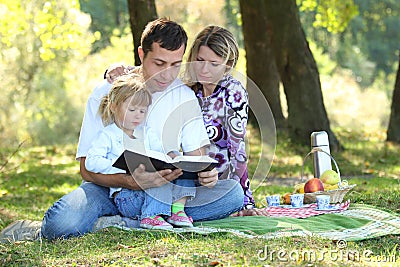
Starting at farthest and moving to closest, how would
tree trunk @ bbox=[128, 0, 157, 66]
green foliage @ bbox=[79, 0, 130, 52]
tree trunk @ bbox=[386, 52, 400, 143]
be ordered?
1. green foliage @ bbox=[79, 0, 130, 52]
2. tree trunk @ bbox=[386, 52, 400, 143]
3. tree trunk @ bbox=[128, 0, 157, 66]

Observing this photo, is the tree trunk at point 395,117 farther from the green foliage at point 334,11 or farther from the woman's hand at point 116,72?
the woman's hand at point 116,72

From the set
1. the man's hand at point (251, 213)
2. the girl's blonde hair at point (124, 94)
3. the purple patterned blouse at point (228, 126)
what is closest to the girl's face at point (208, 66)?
the purple patterned blouse at point (228, 126)

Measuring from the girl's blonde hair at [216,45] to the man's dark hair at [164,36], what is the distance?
0.84 feet

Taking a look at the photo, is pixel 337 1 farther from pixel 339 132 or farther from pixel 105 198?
pixel 105 198

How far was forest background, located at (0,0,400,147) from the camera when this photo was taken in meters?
12.3

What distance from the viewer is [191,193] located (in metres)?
4.61

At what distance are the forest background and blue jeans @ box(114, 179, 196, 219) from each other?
646 cm

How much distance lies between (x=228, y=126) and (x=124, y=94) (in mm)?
854

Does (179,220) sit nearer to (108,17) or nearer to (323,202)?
(323,202)

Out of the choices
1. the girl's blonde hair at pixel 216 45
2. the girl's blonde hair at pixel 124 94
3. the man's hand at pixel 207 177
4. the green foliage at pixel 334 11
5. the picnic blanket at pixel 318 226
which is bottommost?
the picnic blanket at pixel 318 226

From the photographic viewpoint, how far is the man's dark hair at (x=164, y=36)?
465cm

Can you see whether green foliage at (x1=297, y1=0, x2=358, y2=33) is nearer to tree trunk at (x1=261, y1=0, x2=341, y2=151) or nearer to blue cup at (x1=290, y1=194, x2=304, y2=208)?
tree trunk at (x1=261, y1=0, x2=341, y2=151)

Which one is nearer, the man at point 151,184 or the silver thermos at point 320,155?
the man at point 151,184

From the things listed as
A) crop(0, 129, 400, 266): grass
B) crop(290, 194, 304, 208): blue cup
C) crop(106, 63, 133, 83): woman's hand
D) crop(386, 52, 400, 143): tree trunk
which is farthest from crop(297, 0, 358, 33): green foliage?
crop(106, 63, 133, 83): woman's hand
